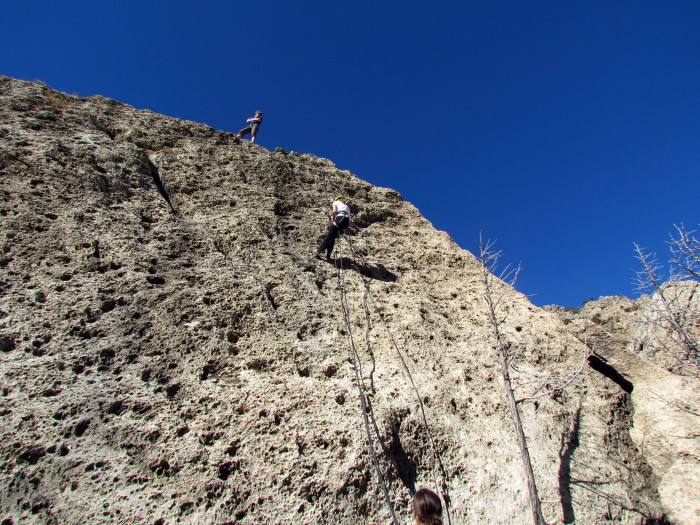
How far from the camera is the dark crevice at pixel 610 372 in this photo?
21.0 feet

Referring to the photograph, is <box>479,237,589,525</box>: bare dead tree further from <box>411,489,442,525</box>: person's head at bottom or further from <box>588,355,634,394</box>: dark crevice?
<box>411,489,442,525</box>: person's head at bottom

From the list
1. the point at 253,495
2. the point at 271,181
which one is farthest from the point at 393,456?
the point at 271,181

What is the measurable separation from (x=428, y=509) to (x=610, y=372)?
5424mm

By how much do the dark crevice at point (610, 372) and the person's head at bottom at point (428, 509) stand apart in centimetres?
517

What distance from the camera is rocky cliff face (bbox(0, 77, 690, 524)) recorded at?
3.75 m

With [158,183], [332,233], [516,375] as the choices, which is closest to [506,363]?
[516,375]

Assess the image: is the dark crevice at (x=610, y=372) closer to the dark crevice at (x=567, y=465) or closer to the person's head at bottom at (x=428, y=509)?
the dark crevice at (x=567, y=465)

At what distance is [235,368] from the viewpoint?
16.1 ft

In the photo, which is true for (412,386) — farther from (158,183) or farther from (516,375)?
(158,183)

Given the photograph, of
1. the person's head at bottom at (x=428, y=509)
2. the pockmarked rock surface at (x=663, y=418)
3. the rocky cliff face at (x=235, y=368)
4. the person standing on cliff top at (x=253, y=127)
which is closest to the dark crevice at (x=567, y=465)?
the rocky cliff face at (x=235, y=368)

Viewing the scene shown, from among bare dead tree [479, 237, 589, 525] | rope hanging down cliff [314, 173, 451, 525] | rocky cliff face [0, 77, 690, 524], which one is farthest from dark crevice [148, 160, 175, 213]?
bare dead tree [479, 237, 589, 525]

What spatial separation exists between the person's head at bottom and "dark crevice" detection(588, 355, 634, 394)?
517 cm

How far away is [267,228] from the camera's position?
7.59m

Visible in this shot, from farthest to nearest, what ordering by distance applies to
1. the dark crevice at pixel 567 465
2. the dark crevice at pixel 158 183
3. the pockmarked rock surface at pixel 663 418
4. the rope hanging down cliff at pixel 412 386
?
the dark crevice at pixel 158 183 → the pockmarked rock surface at pixel 663 418 → the dark crevice at pixel 567 465 → the rope hanging down cliff at pixel 412 386
